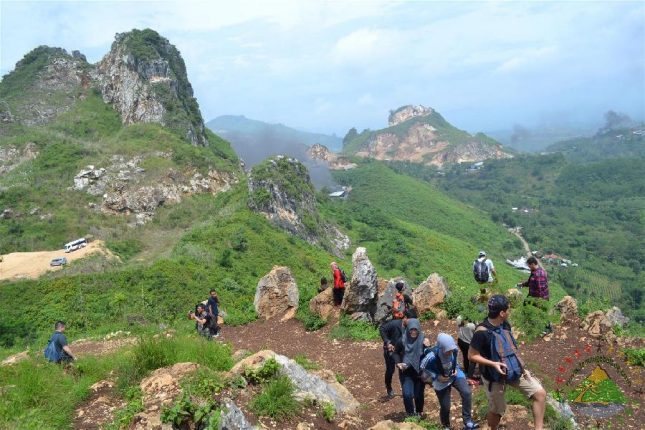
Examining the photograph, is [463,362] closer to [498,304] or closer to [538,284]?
[538,284]

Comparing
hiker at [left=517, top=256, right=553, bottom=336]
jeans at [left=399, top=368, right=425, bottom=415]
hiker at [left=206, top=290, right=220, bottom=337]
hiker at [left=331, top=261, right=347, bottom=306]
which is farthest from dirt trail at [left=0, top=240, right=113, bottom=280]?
hiker at [left=517, top=256, right=553, bottom=336]

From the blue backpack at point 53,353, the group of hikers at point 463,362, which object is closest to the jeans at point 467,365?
the group of hikers at point 463,362

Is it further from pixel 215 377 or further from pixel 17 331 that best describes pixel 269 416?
pixel 17 331

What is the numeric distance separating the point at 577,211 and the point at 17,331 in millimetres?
108273

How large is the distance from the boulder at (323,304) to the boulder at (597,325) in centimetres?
748

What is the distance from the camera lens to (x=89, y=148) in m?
45.6

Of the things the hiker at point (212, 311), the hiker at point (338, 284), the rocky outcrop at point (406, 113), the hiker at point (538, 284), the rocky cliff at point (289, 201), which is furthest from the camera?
the rocky outcrop at point (406, 113)

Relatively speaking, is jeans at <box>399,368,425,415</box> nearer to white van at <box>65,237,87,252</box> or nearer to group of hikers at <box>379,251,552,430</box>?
group of hikers at <box>379,251,552,430</box>

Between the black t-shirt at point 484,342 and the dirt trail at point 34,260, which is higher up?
the black t-shirt at point 484,342

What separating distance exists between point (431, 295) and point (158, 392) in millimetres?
9811

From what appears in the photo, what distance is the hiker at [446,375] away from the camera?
6.70 m

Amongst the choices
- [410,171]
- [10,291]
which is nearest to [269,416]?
[10,291]

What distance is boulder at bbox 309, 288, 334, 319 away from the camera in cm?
1573

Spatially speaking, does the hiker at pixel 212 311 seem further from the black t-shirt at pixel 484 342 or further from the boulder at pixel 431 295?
the black t-shirt at pixel 484 342
